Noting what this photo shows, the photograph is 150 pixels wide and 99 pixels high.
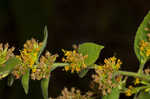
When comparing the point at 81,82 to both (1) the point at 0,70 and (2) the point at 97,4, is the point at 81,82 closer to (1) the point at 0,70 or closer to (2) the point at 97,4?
(2) the point at 97,4

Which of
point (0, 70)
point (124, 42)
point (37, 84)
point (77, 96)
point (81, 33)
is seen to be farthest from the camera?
point (81, 33)

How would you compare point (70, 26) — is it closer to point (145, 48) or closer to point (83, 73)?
point (145, 48)

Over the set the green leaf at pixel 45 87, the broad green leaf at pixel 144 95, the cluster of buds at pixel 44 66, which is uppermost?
the cluster of buds at pixel 44 66

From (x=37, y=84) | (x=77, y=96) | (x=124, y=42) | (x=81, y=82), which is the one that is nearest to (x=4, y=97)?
(x=37, y=84)

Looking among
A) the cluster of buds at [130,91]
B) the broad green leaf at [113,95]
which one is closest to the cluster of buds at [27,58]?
the broad green leaf at [113,95]

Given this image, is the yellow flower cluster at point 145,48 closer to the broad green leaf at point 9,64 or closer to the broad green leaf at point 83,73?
the broad green leaf at point 83,73

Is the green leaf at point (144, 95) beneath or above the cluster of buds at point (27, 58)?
beneath

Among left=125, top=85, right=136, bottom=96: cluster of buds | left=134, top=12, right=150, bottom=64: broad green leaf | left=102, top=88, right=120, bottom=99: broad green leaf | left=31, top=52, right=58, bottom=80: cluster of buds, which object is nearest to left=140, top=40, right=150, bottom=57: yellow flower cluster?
left=134, top=12, right=150, bottom=64: broad green leaf

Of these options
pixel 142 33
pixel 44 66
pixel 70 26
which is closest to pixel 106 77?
pixel 44 66
